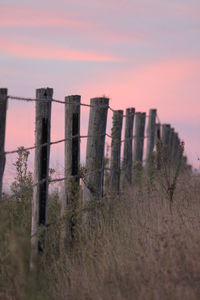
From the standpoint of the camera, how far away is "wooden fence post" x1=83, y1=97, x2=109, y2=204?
9914mm

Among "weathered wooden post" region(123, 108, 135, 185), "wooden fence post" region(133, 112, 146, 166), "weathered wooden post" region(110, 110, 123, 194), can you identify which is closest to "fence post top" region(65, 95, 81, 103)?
"weathered wooden post" region(110, 110, 123, 194)

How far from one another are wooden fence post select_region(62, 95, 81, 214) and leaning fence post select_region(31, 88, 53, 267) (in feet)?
2.83

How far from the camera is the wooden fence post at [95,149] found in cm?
991

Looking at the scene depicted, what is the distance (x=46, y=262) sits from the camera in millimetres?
8164

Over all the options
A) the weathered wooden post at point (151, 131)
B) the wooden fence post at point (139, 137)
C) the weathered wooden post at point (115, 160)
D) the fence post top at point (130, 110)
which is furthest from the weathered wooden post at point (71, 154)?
the weathered wooden post at point (151, 131)

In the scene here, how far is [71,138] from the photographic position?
896 cm

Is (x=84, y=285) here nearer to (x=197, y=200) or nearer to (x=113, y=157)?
(x=197, y=200)

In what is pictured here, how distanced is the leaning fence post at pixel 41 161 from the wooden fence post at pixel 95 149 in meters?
1.77

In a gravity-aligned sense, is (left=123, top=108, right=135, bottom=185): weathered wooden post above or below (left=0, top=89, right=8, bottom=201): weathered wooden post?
above

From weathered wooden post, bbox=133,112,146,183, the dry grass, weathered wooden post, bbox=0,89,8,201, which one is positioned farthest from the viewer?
weathered wooden post, bbox=133,112,146,183


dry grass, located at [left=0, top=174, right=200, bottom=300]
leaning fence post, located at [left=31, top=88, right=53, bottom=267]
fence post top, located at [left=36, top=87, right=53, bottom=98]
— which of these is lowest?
dry grass, located at [left=0, top=174, right=200, bottom=300]

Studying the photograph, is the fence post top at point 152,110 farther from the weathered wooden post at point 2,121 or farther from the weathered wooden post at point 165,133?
the weathered wooden post at point 2,121

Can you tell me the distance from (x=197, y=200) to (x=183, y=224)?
3093 millimetres

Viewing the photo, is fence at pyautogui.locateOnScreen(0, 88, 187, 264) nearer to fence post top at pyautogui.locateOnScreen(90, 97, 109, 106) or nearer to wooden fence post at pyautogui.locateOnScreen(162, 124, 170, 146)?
fence post top at pyautogui.locateOnScreen(90, 97, 109, 106)
